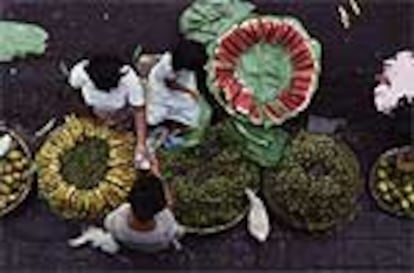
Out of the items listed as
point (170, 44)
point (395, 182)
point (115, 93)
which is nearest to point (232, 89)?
point (170, 44)

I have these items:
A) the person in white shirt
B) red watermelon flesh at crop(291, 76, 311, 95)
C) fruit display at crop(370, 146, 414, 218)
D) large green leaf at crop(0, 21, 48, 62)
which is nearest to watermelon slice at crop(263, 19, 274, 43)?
red watermelon flesh at crop(291, 76, 311, 95)

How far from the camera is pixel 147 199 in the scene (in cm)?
551

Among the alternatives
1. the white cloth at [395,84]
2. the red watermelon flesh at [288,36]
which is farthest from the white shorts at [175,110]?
the white cloth at [395,84]

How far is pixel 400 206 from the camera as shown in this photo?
19.5ft

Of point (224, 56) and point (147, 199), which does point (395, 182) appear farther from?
point (147, 199)

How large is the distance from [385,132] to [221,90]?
74cm

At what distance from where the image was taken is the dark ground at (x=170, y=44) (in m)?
5.87

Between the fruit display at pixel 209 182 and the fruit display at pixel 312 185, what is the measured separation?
13 centimetres

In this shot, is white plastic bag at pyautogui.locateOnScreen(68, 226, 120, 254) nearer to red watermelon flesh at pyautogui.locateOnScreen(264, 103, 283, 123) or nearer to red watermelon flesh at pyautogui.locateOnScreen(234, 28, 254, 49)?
red watermelon flesh at pyautogui.locateOnScreen(264, 103, 283, 123)

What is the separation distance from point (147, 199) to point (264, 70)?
0.86 metres

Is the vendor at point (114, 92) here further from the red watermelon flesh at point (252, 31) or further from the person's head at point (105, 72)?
the red watermelon flesh at point (252, 31)

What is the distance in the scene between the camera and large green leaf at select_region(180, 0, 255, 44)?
6039mm

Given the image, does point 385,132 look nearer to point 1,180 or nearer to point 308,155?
point 308,155

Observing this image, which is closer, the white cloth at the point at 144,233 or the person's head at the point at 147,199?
the person's head at the point at 147,199
